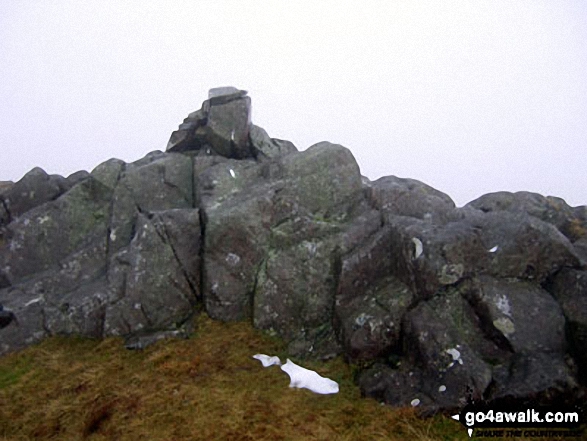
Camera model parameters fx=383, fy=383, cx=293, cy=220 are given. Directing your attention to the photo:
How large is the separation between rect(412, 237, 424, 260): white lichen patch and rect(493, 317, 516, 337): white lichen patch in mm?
3087

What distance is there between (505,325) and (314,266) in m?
6.77

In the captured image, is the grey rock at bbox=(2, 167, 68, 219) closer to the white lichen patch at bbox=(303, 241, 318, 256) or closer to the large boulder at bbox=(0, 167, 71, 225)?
the large boulder at bbox=(0, 167, 71, 225)

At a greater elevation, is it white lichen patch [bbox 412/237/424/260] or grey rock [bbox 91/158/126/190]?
grey rock [bbox 91/158/126/190]

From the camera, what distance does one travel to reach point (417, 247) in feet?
44.5

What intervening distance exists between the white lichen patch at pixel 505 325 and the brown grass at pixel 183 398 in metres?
3.46

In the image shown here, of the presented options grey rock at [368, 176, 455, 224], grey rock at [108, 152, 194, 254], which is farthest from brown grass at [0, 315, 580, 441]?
grey rock at [368, 176, 455, 224]

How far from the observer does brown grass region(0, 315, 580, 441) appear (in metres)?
9.98

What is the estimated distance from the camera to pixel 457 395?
10516mm

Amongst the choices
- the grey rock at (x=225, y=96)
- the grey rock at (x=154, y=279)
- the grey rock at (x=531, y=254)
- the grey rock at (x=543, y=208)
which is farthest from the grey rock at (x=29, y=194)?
the grey rock at (x=543, y=208)

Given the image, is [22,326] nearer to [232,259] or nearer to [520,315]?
[232,259]

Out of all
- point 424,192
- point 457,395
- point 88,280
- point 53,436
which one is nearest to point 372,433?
point 457,395

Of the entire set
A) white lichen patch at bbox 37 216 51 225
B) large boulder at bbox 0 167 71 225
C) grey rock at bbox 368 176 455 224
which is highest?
large boulder at bbox 0 167 71 225

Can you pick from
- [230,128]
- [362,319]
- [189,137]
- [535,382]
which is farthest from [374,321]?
[189,137]

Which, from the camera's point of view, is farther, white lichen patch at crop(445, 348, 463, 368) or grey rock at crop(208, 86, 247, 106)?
grey rock at crop(208, 86, 247, 106)
